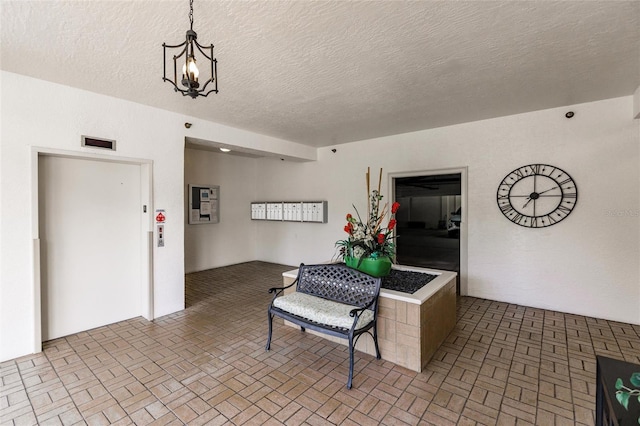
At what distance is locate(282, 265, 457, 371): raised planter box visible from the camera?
2521 millimetres

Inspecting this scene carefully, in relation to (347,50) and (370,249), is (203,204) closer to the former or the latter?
(370,249)

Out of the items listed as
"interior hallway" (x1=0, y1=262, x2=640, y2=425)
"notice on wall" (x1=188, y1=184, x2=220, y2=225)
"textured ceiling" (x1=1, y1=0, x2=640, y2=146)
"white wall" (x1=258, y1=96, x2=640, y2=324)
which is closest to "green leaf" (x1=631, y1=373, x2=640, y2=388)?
"interior hallway" (x1=0, y1=262, x2=640, y2=425)

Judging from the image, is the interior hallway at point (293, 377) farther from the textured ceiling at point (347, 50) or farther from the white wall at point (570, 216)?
the textured ceiling at point (347, 50)

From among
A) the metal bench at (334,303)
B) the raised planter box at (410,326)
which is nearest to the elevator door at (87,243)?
the metal bench at (334,303)

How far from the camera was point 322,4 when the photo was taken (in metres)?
1.84

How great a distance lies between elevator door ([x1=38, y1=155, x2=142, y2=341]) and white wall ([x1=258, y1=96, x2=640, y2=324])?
4118mm

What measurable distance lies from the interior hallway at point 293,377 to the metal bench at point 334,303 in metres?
0.31

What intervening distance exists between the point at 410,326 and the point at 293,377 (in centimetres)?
108

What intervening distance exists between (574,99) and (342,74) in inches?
115

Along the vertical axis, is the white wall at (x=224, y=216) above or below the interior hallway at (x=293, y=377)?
above

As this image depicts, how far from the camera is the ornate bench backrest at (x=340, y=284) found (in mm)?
2727

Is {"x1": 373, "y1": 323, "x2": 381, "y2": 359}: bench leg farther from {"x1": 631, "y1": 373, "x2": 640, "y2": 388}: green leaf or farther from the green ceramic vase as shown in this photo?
{"x1": 631, "y1": 373, "x2": 640, "y2": 388}: green leaf

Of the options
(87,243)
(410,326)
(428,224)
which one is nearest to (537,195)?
(410,326)

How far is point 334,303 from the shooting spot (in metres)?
2.85
